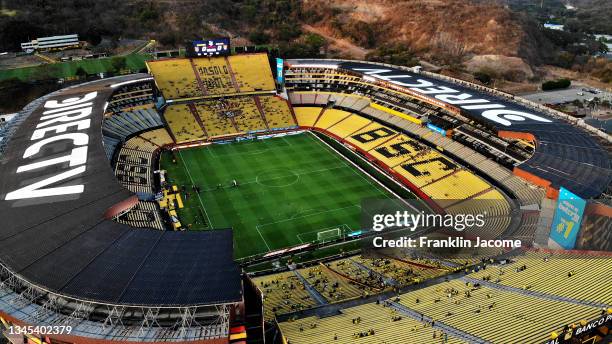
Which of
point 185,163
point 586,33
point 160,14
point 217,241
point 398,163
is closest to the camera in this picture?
point 217,241

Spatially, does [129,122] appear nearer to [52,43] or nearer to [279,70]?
[279,70]

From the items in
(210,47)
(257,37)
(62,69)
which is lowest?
(62,69)

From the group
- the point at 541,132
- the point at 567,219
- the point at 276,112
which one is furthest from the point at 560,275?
the point at 276,112

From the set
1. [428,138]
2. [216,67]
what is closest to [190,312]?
[428,138]

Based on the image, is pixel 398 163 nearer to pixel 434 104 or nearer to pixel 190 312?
pixel 434 104

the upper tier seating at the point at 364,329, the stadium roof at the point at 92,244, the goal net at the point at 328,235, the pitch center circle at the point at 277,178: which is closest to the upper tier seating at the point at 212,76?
the pitch center circle at the point at 277,178

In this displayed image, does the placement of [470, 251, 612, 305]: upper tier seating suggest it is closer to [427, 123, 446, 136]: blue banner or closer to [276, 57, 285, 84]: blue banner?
[427, 123, 446, 136]: blue banner
